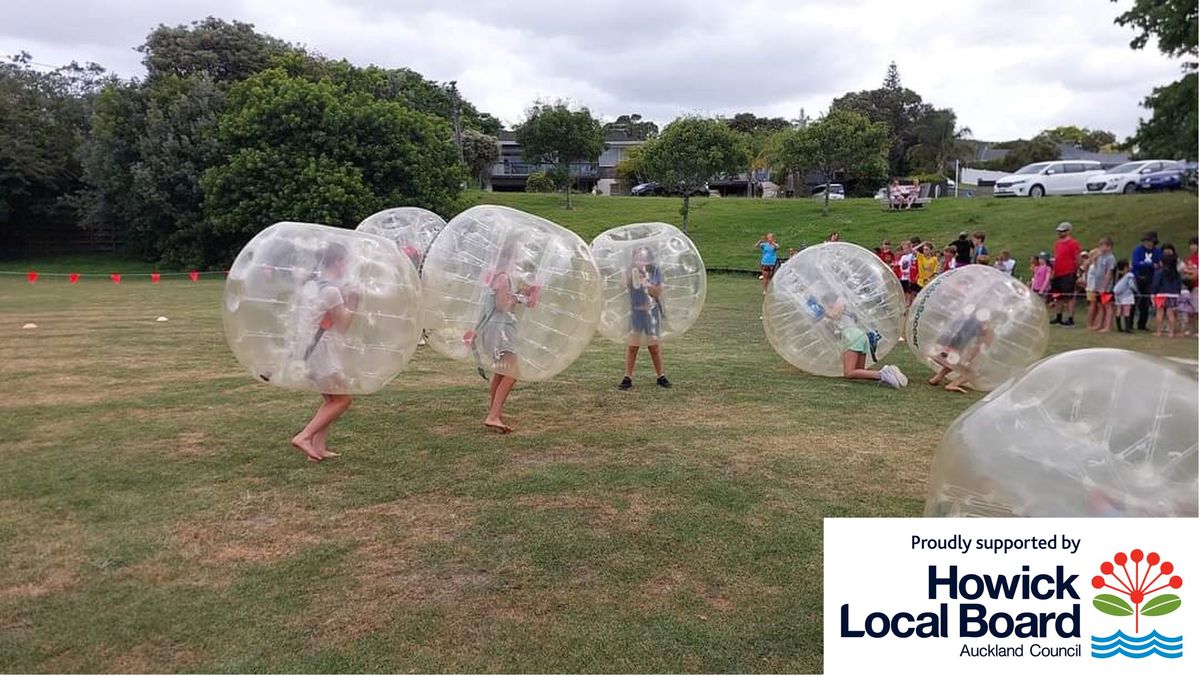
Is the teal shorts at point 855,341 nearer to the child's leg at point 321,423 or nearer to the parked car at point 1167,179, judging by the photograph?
the parked car at point 1167,179

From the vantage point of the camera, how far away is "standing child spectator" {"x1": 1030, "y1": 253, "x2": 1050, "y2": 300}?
1294cm

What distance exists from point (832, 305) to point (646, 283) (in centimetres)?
228

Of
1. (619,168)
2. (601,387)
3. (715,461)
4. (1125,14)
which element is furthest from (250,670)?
(619,168)

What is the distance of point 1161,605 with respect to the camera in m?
2.84

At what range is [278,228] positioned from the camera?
19.3ft

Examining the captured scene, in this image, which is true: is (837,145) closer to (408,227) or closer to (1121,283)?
(408,227)

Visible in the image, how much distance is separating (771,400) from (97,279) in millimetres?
29476

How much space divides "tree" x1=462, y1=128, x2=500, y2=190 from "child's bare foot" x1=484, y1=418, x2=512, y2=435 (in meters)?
50.2

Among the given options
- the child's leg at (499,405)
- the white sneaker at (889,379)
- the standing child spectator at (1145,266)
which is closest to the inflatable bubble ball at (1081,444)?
the standing child spectator at (1145,266)

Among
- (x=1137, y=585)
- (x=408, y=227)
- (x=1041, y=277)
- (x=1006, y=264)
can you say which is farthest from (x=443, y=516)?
(x=1006, y=264)

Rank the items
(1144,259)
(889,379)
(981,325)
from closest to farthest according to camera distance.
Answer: (1144,259), (981,325), (889,379)

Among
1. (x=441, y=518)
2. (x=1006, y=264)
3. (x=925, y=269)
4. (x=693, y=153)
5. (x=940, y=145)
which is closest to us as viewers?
(x=441, y=518)

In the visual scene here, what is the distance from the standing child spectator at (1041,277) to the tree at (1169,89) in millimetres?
9639

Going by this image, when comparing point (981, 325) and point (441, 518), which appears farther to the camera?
point (981, 325)
